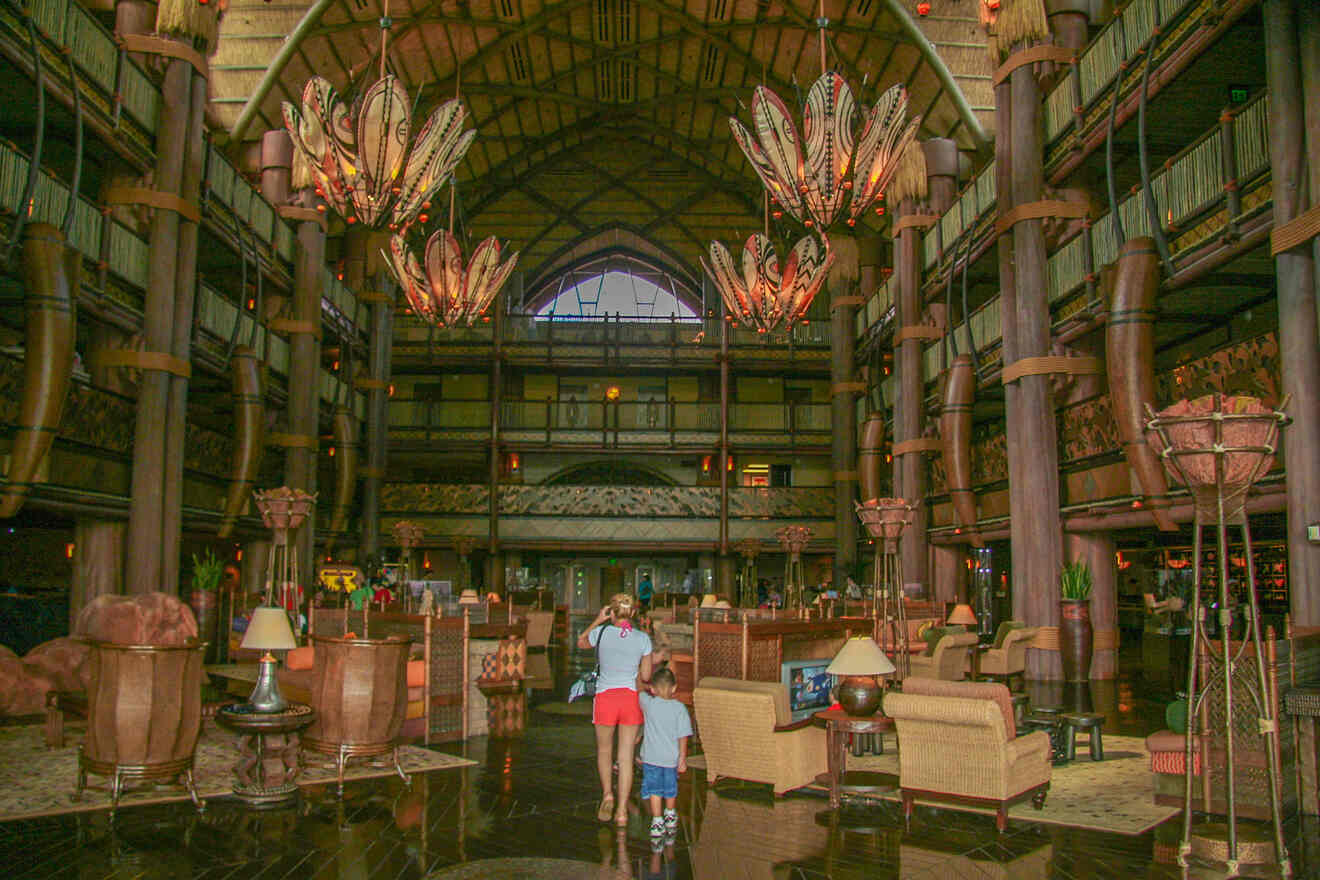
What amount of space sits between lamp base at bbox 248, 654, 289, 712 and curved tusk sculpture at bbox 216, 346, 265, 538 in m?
12.2

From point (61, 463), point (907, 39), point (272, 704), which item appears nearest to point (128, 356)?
point (61, 463)

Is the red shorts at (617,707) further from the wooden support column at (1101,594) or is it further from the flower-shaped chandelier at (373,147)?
the wooden support column at (1101,594)

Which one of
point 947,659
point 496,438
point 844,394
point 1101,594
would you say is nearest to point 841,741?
point 947,659

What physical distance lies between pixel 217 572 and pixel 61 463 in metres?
3.82

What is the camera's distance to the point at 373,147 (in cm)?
1158

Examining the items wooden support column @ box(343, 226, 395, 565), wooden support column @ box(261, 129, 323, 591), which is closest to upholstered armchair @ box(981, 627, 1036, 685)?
wooden support column @ box(261, 129, 323, 591)

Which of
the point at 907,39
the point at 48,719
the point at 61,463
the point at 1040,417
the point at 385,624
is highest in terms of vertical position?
the point at 907,39

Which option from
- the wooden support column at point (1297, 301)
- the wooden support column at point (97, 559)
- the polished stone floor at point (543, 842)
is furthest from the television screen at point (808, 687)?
the wooden support column at point (97, 559)

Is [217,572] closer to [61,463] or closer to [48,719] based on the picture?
[61,463]

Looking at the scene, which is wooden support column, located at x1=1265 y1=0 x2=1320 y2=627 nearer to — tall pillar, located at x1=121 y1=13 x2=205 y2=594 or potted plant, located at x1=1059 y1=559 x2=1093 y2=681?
potted plant, located at x1=1059 y1=559 x2=1093 y2=681

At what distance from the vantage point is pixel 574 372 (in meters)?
32.7

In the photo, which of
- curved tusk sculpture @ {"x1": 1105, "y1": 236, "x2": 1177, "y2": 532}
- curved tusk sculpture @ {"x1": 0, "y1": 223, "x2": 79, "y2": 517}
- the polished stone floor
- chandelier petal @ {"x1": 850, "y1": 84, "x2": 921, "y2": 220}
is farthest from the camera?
curved tusk sculpture @ {"x1": 1105, "y1": 236, "x2": 1177, "y2": 532}

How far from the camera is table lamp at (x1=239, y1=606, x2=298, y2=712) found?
705 centimetres

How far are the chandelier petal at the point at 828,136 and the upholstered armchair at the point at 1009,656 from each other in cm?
653
